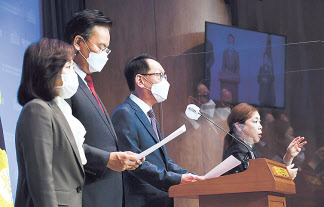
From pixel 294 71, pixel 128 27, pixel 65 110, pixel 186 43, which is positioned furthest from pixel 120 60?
pixel 65 110

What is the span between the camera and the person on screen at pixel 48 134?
1.77 m

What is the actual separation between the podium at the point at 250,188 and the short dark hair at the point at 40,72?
0.81 meters

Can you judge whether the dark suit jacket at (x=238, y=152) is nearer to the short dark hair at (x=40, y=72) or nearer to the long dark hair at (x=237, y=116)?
the long dark hair at (x=237, y=116)

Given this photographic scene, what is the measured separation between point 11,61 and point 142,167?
196 centimetres

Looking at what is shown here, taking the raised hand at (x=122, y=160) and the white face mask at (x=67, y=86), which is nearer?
the white face mask at (x=67, y=86)

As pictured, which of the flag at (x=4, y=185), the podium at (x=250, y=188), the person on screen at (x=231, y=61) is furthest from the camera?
the person on screen at (x=231, y=61)

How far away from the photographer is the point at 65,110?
2057 millimetres

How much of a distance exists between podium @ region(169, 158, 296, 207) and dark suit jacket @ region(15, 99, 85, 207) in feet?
2.02

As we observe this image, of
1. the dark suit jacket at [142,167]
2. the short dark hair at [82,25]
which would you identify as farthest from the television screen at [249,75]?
the short dark hair at [82,25]

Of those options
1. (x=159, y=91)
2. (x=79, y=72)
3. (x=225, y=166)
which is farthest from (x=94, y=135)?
(x=159, y=91)

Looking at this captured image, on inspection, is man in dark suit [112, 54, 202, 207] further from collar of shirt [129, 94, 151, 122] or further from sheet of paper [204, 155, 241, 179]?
sheet of paper [204, 155, 241, 179]

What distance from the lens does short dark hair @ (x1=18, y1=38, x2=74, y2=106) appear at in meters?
1.94

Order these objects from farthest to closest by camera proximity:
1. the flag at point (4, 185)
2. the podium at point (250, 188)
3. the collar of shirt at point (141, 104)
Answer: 1. the collar of shirt at point (141, 104)
2. the flag at point (4, 185)
3. the podium at point (250, 188)

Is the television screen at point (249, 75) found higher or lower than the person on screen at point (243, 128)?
higher
